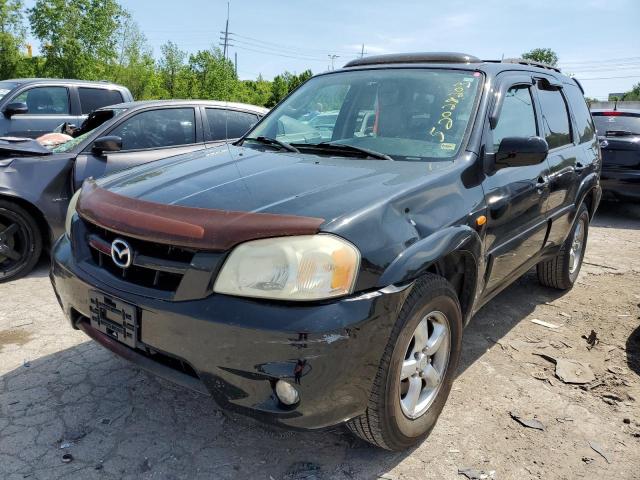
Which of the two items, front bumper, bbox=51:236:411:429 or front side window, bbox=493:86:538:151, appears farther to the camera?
front side window, bbox=493:86:538:151

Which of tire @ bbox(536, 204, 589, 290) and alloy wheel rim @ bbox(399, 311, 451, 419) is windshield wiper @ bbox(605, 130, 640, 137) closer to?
tire @ bbox(536, 204, 589, 290)

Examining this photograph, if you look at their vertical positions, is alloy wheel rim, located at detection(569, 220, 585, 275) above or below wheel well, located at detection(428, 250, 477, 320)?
below

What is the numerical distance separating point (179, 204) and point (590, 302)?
380 cm

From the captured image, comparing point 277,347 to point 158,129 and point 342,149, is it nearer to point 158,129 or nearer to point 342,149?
point 342,149

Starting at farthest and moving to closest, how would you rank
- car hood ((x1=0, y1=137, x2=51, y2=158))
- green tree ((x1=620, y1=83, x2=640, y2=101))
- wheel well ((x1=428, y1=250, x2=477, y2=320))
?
green tree ((x1=620, y1=83, x2=640, y2=101)) < car hood ((x1=0, y1=137, x2=51, y2=158)) < wheel well ((x1=428, y1=250, x2=477, y2=320))

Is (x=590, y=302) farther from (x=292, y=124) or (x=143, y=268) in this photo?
(x=143, y=268)

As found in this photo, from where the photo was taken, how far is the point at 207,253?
6.22ft

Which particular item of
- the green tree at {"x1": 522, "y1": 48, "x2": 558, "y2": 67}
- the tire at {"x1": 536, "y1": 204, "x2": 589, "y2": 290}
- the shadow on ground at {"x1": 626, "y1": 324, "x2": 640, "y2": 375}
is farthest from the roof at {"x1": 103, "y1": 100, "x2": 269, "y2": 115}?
the green tree at {"x1": 522, "y1": 48, "x2": 558, "y2": 67}

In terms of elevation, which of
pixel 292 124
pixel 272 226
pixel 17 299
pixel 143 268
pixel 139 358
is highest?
pixel 292 124

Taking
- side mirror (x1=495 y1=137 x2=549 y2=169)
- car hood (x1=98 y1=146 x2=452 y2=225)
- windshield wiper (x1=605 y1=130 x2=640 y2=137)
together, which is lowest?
car hood (x1=98 y1=146 x2=452 y2=225)

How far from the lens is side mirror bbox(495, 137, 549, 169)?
268 centimetres

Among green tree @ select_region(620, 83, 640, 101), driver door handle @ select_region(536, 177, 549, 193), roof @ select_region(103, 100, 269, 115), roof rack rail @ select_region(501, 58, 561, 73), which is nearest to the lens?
driver door handle @ select_region(536, 177, 549, 193)

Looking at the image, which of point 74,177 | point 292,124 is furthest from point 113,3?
point 292,124

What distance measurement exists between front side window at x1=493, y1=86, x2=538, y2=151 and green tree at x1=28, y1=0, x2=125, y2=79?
23588mm
